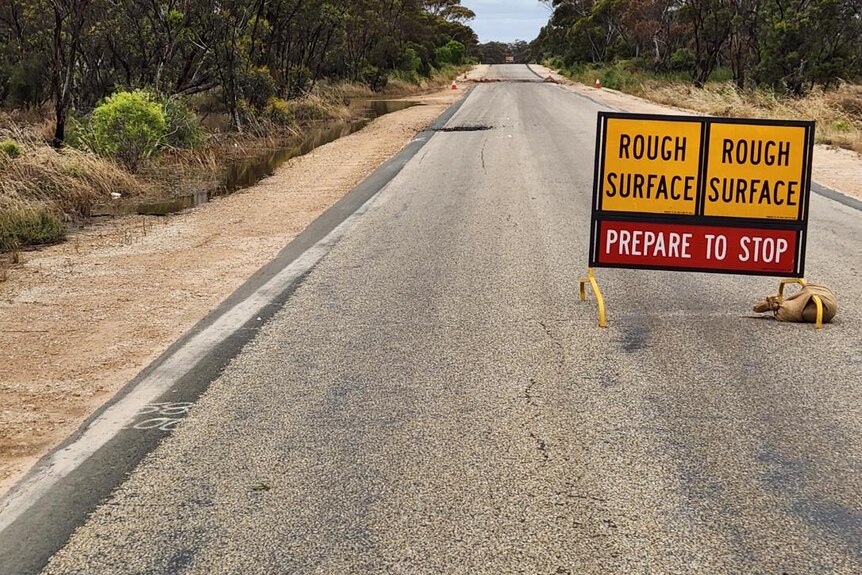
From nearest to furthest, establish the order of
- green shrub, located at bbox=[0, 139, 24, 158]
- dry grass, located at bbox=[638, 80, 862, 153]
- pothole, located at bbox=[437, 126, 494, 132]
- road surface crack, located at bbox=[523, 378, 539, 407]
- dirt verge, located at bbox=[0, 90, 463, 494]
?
road surface crack, located at bbox=[523, 378, 539, 407]
dirt verge, located at bbox=[0, 90, 463, 494]
green shrub, located at bbox=[0, 139, 24, 158]
dry grass, located at bbox=[638, 80, 862, 153]
pothole, located at bbox=[437, 126, 494, 132]

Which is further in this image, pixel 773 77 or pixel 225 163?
pixel 773 77

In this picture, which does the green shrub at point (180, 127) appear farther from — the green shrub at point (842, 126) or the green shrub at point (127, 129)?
the green shrub at point (842, 126)

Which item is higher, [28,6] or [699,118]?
[28,6]

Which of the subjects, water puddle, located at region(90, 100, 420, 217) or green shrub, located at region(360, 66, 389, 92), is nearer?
water puddle, located at region(90, 100, 420, 217)

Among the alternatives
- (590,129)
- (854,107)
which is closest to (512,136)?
(590,129)

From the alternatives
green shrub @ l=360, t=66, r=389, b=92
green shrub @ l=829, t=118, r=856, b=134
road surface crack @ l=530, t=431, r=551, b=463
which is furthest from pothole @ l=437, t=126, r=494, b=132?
green shrub @ l=360, t=66, r=389, b=92

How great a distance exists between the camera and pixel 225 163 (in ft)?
65.9

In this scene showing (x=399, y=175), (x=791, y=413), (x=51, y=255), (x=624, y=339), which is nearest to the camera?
(x=791, y=413)

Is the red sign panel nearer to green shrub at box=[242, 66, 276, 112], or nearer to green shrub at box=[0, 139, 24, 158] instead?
green shrub at box=[0, 139, 24, 158]

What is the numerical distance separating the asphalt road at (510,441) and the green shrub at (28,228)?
157 inches

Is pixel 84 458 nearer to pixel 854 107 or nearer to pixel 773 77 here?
pixel 854 107

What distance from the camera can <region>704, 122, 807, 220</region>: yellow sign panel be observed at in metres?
6.68

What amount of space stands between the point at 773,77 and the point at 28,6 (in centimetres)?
2419

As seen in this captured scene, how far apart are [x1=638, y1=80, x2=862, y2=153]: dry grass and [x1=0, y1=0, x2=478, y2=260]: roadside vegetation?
1333cm
